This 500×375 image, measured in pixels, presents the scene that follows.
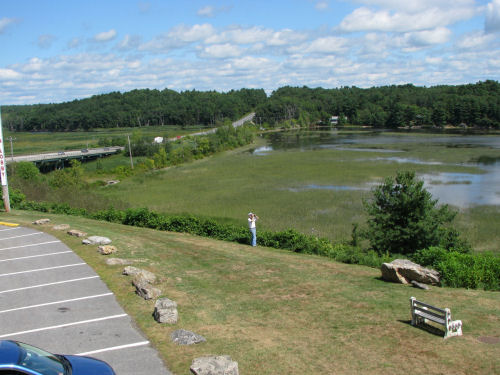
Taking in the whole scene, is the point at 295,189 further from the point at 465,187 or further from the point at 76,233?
the point at 76,233

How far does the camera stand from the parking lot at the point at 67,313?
36.1 feet

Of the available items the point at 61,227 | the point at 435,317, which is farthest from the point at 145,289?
the point at 61,227

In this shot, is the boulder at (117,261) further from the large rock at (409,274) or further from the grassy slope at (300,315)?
the large rock at (409,274)

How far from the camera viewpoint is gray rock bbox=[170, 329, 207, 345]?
1138 cm

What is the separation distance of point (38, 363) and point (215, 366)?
3.61 m

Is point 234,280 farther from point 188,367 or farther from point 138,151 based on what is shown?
point 138,151

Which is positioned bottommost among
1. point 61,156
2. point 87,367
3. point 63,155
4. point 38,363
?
point 87,367

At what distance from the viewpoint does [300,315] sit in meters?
13.4

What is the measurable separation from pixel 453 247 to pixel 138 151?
96534mm

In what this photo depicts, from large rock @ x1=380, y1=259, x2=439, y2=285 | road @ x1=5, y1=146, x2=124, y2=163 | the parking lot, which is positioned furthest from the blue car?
road @ x1=5, y1=146, x2=124, y2=163

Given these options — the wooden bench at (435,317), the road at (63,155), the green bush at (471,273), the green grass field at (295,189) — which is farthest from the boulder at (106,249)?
the road at (63,155)

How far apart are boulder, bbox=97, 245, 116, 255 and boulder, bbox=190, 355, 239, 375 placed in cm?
1143

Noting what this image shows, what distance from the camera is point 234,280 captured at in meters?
17.1

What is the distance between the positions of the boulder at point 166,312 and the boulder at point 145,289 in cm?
126
